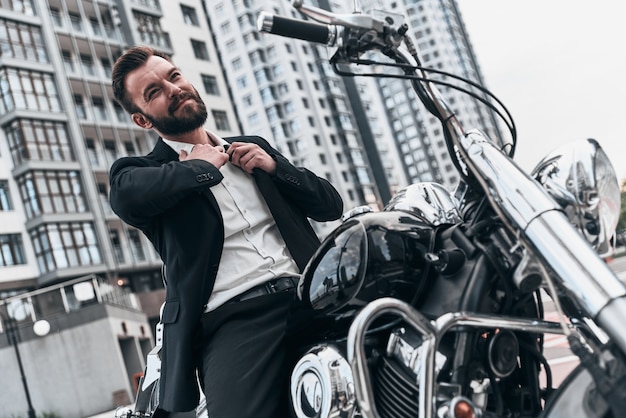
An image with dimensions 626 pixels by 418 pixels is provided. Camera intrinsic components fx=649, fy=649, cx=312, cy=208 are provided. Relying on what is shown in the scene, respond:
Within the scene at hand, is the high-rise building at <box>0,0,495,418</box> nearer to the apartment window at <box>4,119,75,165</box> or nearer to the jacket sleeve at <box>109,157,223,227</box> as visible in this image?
the apartment window at <box>4,119,75,165</box>

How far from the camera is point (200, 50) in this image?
38.8 metres

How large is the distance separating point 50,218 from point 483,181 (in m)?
28.5

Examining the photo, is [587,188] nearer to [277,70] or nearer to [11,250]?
[11,250]

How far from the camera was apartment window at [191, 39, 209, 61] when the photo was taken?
1508 inches

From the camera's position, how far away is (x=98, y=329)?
66.1ft

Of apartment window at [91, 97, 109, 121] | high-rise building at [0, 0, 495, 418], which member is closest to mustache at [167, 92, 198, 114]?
high-rise building at [0, 0, 495, 418]


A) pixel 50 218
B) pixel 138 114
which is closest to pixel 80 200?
pixel 50 218

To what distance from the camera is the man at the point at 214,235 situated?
189 centimetres

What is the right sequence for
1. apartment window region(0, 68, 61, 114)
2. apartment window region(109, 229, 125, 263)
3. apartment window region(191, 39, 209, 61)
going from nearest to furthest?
apartment window region(0, 68, 61, 114), apartment window region(109, 229, 125, 263), apartment window region(191, 39, 209, 61)

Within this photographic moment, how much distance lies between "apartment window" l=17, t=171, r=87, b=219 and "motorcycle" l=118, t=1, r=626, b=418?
92.5 ft

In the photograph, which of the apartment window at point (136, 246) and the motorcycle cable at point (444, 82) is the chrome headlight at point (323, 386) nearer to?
the motorcycle cable at point (444, 82)

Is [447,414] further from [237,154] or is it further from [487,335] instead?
[237,154]

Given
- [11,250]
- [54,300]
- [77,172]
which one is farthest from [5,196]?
[54,300]

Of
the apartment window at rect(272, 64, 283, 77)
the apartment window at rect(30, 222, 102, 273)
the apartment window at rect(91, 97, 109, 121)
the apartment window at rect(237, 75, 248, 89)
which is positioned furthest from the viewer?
the apartment window at rect(237, 75, 248, 89)
